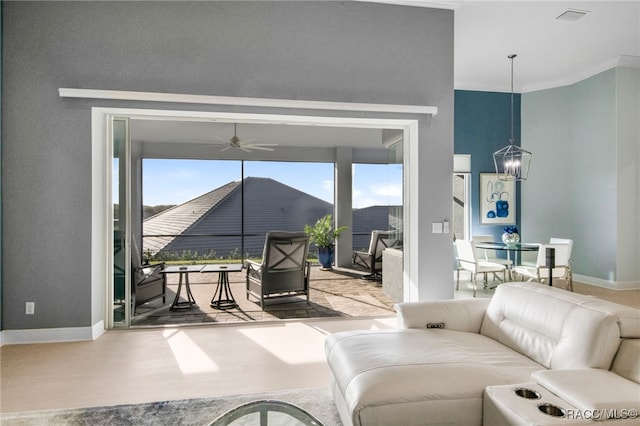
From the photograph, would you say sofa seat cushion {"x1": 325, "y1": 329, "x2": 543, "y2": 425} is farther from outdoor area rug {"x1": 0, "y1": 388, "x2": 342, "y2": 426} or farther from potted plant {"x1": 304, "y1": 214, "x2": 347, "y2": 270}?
potted plant {"x1": 304, "y1": 214, "x2": 347, "y2": 270}

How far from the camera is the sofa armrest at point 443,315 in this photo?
8.32ft

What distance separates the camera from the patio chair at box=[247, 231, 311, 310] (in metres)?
4.81

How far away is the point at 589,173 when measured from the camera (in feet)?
19.9

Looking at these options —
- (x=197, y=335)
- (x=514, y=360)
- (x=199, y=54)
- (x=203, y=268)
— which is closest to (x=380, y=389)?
(x=514, y=360)

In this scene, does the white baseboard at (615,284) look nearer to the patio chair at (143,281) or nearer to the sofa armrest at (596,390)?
the sofa armrest at (596,390)

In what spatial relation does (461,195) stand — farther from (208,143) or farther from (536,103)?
(208,143)

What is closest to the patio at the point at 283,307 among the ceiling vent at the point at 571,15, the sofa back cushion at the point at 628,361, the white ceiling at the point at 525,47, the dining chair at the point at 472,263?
the dining chair at the point at 472,263

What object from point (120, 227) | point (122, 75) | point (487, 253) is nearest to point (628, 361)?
point (120, 227)

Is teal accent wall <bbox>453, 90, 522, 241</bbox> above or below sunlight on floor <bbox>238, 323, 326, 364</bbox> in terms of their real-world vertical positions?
above

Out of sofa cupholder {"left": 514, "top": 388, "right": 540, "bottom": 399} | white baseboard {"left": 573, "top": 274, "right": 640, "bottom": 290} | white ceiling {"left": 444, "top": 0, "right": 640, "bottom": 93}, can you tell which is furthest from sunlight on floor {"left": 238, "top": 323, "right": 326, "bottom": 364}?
white baseboard {"left": 573, "top": 274, "right": 640, "bottom": 290}

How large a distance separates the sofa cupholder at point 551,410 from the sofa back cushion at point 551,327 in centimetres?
44

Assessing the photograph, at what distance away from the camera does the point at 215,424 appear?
1359 mm

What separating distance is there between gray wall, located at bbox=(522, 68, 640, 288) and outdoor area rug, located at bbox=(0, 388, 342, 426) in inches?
219

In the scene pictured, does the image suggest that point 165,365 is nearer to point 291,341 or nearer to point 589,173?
point 291,341
